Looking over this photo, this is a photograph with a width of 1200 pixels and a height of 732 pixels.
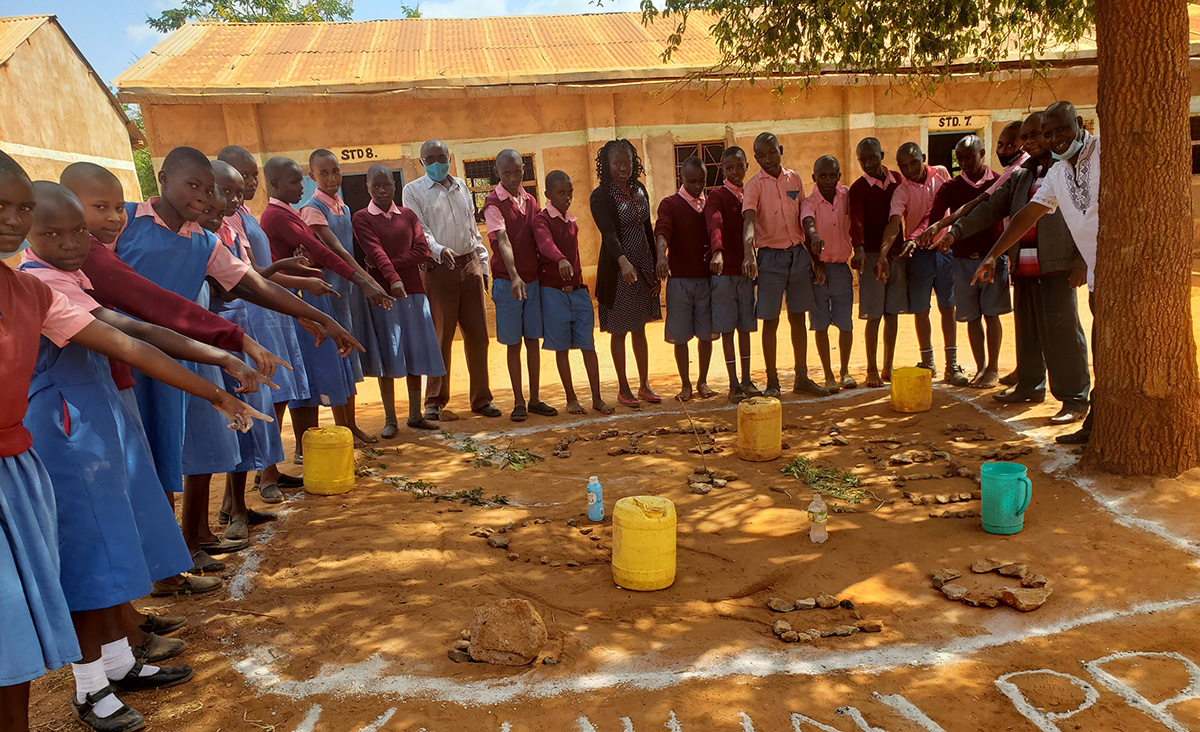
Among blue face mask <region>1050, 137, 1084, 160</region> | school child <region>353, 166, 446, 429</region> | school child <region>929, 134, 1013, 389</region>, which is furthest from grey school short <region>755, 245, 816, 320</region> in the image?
school child <region>353, 166, 446, 429</region>

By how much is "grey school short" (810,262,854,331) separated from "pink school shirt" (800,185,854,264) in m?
0.11

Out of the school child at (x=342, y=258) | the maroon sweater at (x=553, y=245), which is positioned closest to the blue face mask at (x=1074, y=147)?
the maroon sweater at (x=553, y=245)

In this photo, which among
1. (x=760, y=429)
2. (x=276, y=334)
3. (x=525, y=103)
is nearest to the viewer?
(x=276, y=334)

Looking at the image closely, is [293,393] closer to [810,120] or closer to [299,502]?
[299,502]

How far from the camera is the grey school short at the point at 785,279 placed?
7.20 m

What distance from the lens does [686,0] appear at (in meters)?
6.56

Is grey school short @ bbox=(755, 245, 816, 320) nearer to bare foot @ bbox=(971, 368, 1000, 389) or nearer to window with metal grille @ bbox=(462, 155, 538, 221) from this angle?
bare foot @ bbox=(971, 368, 1000, 389)

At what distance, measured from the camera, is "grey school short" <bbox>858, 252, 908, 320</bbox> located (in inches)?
284

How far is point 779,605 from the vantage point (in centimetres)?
362

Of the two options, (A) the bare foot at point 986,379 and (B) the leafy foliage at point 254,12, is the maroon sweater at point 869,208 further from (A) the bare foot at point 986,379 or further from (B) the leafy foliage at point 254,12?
(B) the leafy foliage at point 254,12

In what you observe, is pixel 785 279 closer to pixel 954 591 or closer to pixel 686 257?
pixel 686 257

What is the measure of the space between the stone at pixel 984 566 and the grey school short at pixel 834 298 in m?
3.59

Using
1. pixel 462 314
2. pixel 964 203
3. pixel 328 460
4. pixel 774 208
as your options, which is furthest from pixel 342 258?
pixel 964 203

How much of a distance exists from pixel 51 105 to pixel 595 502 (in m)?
17.8
